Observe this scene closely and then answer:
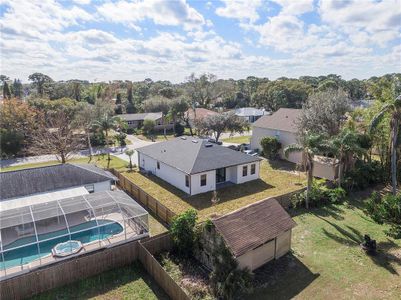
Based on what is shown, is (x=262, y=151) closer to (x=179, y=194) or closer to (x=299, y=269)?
(x=179, y=194)

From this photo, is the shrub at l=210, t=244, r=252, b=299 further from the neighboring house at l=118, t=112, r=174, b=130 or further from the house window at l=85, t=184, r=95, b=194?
the neighboring house at l=118, t=112, r=174, b=130

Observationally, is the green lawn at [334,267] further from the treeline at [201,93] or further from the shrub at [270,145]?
the treeline at [201,93]

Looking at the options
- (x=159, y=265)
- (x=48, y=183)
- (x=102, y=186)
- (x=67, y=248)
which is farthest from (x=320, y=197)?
(x=48, y=183)

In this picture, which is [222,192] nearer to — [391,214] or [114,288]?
[114,288]

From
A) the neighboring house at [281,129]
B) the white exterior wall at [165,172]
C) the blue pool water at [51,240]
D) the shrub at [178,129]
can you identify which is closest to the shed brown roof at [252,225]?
the blue pool water at [51,240]

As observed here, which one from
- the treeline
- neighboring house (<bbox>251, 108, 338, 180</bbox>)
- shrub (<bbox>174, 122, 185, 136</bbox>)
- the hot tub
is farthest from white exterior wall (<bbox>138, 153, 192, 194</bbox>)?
the treeline
